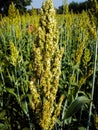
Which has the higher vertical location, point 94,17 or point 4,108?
point 94,17

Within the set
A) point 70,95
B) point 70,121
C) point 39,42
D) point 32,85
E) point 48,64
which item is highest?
point 39,42

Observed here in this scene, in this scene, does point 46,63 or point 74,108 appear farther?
point 74,108

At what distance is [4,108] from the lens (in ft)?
12.8

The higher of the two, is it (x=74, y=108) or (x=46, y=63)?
(x=46, y=63)

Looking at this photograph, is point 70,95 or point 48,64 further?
point 70,95

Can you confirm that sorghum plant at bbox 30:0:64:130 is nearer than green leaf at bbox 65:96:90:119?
Yes

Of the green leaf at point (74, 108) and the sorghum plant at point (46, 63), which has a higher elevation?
the sorghum plant at point (46, 63)

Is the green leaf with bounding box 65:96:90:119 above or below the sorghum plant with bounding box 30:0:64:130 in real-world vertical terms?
below

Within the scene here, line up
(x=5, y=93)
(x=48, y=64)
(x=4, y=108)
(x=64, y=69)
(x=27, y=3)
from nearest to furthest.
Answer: (x=48, y=64)
(x=4, y=108)
(x=5, y=93)
(x=64, y=69)
(x=27, y=3)

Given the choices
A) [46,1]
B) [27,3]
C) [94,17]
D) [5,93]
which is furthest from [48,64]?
[27,3]

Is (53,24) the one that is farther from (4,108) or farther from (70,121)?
(4,108)

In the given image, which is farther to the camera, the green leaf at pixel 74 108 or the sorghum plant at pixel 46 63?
the green leaf at pixel 74 108

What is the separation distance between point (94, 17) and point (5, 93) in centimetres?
198

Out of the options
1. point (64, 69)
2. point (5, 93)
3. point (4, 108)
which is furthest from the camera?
point (64, 69)
